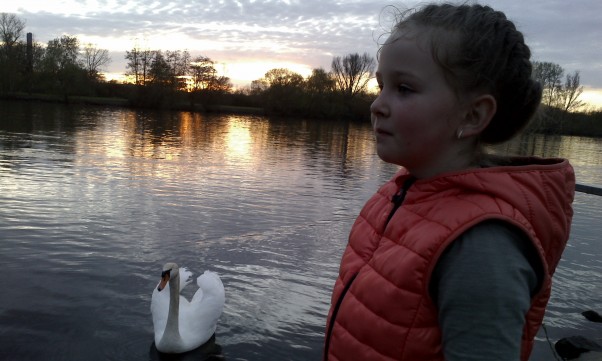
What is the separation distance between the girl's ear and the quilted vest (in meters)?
0.13

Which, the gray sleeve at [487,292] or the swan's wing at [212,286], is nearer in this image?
the gray sleeve at [487,292]

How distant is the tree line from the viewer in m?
65.8

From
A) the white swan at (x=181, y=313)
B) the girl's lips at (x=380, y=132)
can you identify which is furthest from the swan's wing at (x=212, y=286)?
the girl's lips at (x=380, y=132)

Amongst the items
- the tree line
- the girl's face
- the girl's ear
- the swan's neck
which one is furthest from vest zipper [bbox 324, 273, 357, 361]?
→ the tree line

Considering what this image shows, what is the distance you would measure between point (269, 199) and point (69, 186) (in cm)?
457

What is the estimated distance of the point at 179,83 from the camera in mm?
76562

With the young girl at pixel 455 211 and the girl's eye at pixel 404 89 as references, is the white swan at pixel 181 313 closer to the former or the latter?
the young girl at pixel 455 211

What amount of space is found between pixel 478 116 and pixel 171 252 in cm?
741

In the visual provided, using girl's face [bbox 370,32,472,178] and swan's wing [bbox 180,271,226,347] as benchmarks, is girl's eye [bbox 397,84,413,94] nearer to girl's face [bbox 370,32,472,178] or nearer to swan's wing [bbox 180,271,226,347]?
girl's face [bbox 370,32,472,178]

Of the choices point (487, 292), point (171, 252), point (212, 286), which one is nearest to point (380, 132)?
point (487, 292)

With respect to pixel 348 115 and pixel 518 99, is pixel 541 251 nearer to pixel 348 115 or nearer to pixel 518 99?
pixel 518 99

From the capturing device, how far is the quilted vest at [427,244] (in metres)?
1.21

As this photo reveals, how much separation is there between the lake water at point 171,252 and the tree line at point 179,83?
50663 millimetres

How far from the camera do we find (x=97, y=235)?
869 cm
